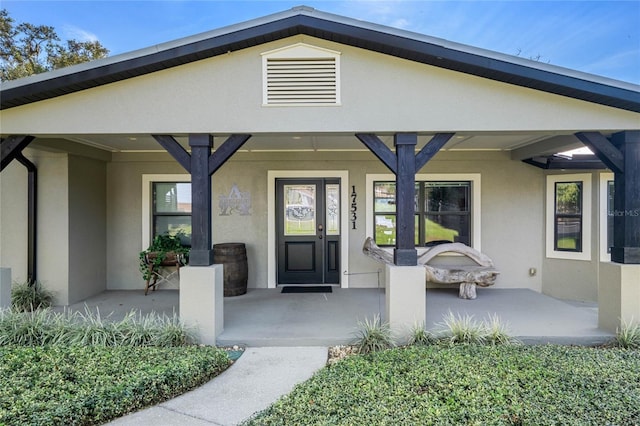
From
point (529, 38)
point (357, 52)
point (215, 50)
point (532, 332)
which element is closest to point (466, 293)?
point (532, 332)

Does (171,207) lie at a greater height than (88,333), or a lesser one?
greater

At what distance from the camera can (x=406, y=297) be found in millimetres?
4348

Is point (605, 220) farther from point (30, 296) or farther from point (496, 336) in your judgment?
point (30, 296)

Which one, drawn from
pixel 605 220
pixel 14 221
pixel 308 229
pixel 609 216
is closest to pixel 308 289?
pixel 308 229

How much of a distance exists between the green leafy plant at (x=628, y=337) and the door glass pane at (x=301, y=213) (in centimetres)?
492

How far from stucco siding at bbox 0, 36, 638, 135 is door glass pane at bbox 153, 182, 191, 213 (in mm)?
2865

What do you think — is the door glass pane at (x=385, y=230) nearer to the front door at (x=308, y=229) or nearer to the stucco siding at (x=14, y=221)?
the front door at (x=308, y=229)

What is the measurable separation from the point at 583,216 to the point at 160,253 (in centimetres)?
824

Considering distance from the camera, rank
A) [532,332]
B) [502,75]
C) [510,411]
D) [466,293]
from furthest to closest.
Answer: [466,293]
[532,332]
[502,75]
[510,411]

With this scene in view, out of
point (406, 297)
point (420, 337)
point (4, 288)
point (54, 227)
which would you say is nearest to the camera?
point (420, 337)

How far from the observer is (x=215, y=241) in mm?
7219

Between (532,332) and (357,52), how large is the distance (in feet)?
13.9

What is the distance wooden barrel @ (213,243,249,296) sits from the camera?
6410 millimetres

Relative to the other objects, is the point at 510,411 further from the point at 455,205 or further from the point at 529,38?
the point at 529,38
